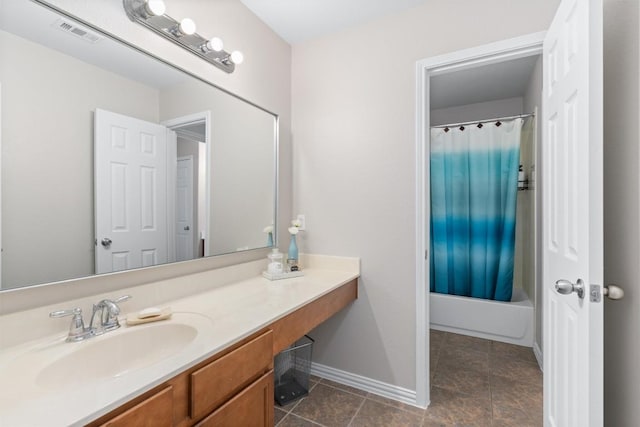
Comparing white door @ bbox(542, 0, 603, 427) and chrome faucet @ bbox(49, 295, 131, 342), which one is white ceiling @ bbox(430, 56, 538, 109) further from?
chrome faucet @ bbox(49, 295, 131, 342)

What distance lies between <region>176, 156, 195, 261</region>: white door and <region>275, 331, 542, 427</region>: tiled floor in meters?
1.09

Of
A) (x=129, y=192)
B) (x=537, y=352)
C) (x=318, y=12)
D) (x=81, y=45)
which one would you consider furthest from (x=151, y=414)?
(x=537, y=352)

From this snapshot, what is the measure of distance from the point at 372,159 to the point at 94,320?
1.63m

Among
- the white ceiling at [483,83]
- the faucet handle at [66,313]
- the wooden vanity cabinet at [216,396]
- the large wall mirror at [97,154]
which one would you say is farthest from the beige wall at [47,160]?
the white ceiling at [483,83]

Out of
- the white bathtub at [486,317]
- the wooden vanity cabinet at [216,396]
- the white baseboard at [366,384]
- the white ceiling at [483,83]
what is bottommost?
the white baseboard at [366,384]

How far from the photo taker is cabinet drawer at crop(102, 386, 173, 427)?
2.26ft

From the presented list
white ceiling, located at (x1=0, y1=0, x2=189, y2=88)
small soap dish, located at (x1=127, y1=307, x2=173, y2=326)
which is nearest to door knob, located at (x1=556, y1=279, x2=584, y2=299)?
small soap dish, located at (x1=127, y1=307, x2=173, y2=326)

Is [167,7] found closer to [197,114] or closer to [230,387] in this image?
[197,114]

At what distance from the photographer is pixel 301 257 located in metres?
2.22

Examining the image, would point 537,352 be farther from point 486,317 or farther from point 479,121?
point 479,121

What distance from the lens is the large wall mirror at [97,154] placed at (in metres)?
0.99

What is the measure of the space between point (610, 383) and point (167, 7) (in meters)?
2.40

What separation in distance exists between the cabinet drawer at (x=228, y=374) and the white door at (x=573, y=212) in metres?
1.07

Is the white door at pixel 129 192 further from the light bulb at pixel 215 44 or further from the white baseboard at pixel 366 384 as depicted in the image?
the white baseboard at pixel 366 384
